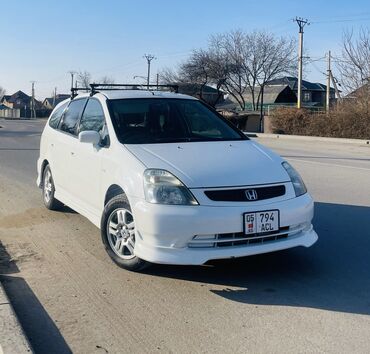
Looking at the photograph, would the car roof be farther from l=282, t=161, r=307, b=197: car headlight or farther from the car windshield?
l=282, t=161, r=307, b=197: car headlight

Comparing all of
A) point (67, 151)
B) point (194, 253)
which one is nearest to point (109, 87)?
point (67, 151)

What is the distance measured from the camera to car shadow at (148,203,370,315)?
13.6ft

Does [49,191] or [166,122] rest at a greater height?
[166,122]

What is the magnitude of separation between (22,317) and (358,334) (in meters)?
2.35

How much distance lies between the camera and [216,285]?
447 cm

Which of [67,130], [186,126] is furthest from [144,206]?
[67,130]

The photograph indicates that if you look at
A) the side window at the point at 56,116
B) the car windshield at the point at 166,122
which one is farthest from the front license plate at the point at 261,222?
the side window at the point at 56,116

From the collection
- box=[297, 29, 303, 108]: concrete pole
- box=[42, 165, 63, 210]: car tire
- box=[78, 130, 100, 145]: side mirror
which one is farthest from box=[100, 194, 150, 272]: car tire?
box=[297, 29, 303, 108]: concrete pole

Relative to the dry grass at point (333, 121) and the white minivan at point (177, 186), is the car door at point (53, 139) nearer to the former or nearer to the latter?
the white minivan at point (177, 186)

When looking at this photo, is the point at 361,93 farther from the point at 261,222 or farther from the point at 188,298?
the point at 188,298

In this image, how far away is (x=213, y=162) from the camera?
15.3 feet

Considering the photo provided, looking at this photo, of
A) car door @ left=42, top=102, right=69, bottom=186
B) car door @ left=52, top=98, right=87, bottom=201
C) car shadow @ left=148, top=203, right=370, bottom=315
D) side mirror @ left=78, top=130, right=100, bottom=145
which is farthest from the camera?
A: car door @ left=42, top=102, right=69, bottom=186

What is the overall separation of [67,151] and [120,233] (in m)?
1.84

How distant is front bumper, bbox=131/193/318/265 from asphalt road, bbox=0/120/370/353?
0.30m
